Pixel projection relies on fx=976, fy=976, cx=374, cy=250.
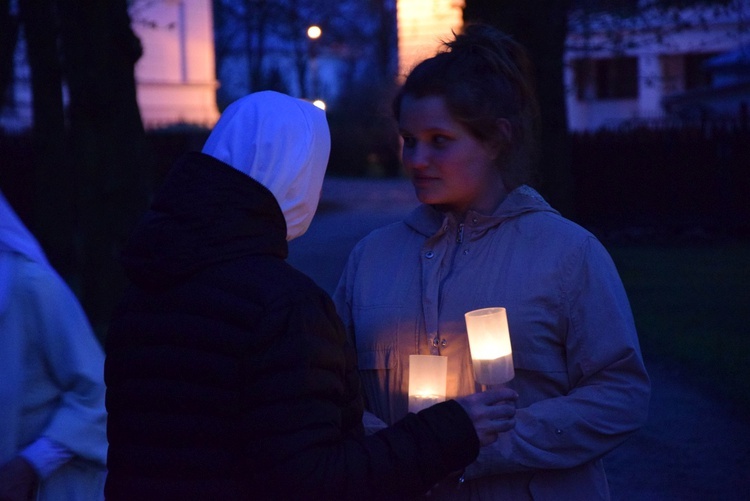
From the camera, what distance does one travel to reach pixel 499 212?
2662 mm

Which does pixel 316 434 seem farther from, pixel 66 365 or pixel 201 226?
pixel 66 365

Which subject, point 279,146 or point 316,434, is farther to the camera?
point 279,146

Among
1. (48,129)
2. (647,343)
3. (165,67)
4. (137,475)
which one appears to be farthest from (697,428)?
(165,67)

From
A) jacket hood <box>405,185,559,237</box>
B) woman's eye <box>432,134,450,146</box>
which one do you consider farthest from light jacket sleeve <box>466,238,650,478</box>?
woman's eye <box>432,134,450,146</box>

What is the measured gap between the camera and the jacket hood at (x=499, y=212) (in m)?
2.65

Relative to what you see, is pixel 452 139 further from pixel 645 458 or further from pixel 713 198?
pixel 713 198

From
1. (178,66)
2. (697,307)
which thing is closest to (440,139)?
(697,307)

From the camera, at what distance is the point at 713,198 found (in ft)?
65.2

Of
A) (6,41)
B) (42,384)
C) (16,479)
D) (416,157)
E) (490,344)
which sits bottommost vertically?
(16,479)

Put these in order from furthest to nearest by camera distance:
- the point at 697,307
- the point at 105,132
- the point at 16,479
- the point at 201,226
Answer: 1. the point at 697,307
2. the point at 105,132
3. the point at 16,479
4. the point at 201,226

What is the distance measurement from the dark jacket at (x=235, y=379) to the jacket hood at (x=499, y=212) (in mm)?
653

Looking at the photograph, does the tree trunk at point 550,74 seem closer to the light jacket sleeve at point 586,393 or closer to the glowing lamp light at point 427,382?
the light jacket sleeve at point 586,393

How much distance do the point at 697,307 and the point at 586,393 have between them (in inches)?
406

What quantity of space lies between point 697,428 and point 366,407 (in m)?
5.18
